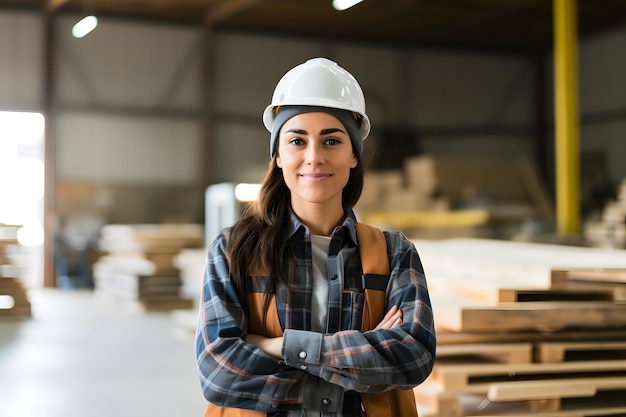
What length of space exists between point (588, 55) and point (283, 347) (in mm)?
15857

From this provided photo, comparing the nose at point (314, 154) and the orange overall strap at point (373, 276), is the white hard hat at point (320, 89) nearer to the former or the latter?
the nose at point (314, 154)

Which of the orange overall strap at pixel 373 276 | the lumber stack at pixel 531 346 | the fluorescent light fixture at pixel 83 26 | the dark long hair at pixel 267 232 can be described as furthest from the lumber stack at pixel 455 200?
the orange overall strap at pixel 373 276

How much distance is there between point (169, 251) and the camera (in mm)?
10656

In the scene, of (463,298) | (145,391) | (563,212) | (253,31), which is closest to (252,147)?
(253,31)

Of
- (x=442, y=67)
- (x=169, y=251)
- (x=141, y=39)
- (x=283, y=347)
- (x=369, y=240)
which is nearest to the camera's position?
(x=283, y=347)

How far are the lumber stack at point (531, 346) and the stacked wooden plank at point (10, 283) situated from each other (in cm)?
565

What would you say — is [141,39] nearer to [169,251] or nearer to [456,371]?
[169,251]

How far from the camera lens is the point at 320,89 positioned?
195 centimetres

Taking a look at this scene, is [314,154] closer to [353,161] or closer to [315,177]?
[315,177]

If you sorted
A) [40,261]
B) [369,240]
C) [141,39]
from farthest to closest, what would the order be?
[141,39] → [40,261] → [369,240]

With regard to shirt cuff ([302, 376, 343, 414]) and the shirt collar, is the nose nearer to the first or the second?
the shirt collar

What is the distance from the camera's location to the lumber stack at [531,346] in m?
3.73

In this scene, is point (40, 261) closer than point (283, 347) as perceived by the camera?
No

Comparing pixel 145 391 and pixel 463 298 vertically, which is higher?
pixel 463 298
